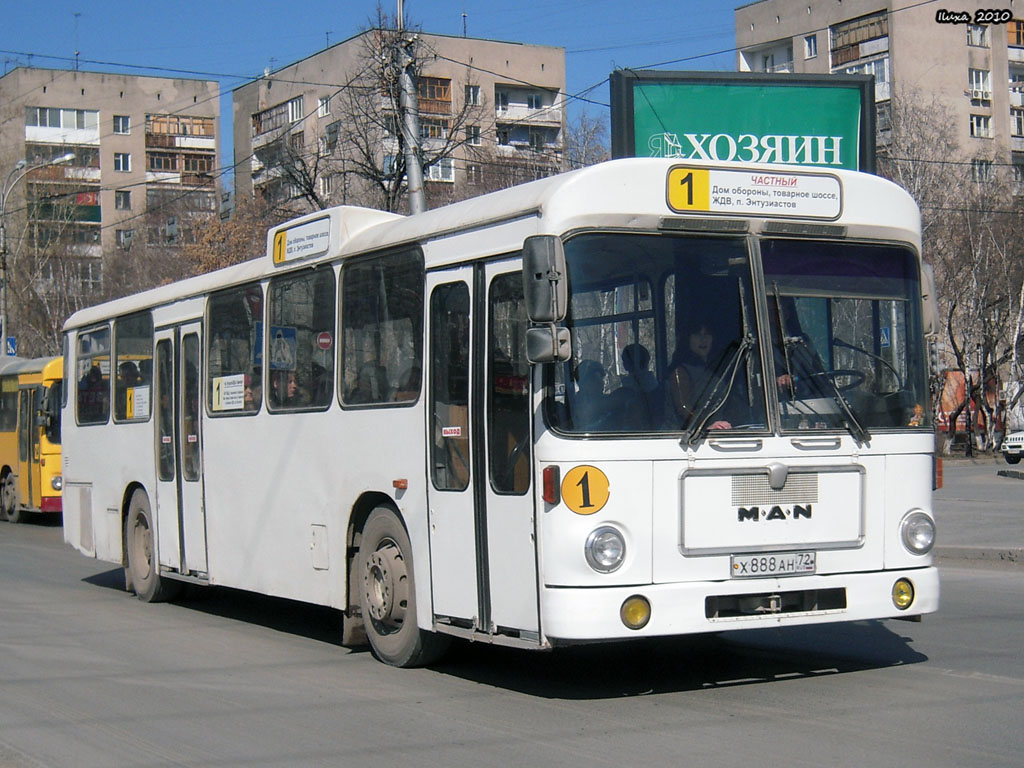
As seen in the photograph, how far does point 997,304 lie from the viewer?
47.0 metres

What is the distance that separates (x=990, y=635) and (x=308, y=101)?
191 feet

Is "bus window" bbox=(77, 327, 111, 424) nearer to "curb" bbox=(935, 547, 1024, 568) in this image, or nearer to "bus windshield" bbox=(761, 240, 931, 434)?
"bus windshield" bbox=(761, 240, 931, 434)

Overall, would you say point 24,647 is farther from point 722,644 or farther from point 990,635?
point 990,635

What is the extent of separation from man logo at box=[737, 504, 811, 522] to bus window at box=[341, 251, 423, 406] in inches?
92.1

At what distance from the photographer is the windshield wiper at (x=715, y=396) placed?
24.0 ft

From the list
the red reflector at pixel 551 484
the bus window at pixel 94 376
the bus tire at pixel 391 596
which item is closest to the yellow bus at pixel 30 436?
the bus window at pixel 94 376

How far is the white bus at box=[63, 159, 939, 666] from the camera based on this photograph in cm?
721

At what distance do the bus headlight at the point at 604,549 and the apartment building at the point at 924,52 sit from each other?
5518 cm

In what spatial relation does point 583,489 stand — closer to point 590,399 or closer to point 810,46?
point 590,399

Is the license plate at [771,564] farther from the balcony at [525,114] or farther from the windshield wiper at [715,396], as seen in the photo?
the balcony at [525,114]

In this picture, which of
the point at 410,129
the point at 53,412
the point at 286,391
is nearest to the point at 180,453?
the point at 286,391

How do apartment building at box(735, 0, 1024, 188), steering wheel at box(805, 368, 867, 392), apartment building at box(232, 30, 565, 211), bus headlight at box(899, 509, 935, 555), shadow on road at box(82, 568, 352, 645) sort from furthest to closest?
apartment building at box(735, 0, 1024, 188)
apartment building at box(232, 30, 565, 211)
shadow on road at box(82, 568, 352, 645)
bus headlight at box(899, 509, 935, 555)
steering wheel at box(805, 368, 867, 392)

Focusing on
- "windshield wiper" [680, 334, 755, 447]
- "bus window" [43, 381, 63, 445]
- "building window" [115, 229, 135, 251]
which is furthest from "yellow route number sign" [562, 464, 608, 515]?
"building window" [115, 229, 135, 251]

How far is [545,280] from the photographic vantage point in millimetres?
7020
